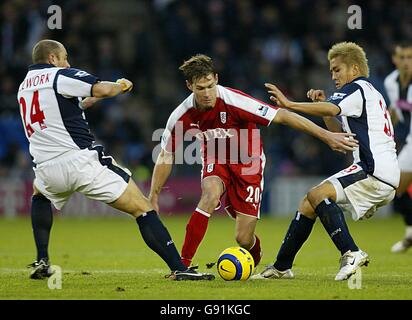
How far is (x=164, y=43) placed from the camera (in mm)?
20984

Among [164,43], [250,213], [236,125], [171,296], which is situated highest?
[164,43]

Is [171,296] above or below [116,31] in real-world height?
below

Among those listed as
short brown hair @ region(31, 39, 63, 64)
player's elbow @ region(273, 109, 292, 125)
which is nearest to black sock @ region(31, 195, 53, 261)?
short brown hair @ region(31, 39, 63, 64)

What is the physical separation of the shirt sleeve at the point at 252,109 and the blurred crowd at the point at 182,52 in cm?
932

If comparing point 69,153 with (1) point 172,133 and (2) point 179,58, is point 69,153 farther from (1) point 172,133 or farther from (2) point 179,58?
(2) point 179,58

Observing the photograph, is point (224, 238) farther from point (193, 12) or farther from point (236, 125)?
point (193, 12)

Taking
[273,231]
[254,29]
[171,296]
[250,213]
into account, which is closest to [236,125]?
[250,213]

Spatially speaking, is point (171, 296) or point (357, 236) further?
point (357, 236)

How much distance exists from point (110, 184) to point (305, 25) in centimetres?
1309

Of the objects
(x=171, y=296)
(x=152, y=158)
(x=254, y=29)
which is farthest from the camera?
(x=254, y=29)

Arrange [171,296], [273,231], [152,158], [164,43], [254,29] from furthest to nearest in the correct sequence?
[164,43] < [254,29] < [152,158] < [273,231] < [171,296]

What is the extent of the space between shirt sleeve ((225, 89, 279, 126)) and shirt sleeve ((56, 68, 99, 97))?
1.43 metres

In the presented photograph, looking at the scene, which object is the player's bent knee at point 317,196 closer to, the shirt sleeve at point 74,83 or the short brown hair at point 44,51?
the shirt sleeve at point 74,83
